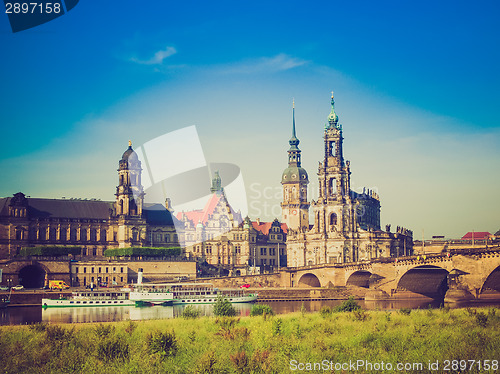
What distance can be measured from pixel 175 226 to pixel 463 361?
108229 millimetres

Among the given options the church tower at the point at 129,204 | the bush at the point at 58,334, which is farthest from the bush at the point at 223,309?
the church tower at the point at 129,204

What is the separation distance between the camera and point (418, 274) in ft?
293

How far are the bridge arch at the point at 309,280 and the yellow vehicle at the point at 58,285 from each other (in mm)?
35206

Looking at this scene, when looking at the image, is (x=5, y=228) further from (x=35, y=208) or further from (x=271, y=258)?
(x=271, y=258)

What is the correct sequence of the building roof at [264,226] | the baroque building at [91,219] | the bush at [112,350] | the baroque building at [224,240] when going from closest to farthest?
the bush at [112,350], the baroque building at [91,219], the baroque building at [224,240], the building roof at [264,226]

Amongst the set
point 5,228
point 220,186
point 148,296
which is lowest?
point 148,296

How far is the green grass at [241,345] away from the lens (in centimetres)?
3086

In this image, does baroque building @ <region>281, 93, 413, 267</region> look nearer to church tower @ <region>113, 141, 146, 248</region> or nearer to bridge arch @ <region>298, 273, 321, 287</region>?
bridge arch @ <region>298, 273, 321, 287</region>

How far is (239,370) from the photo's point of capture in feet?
98.5

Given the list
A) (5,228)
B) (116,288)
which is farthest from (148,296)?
(5,228)

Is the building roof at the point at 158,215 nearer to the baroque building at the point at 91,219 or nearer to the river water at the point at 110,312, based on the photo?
the baroque building at the point at 91,219

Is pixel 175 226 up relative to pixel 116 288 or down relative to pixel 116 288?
up

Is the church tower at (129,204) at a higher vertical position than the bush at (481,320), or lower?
higher

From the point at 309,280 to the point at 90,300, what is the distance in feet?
121
